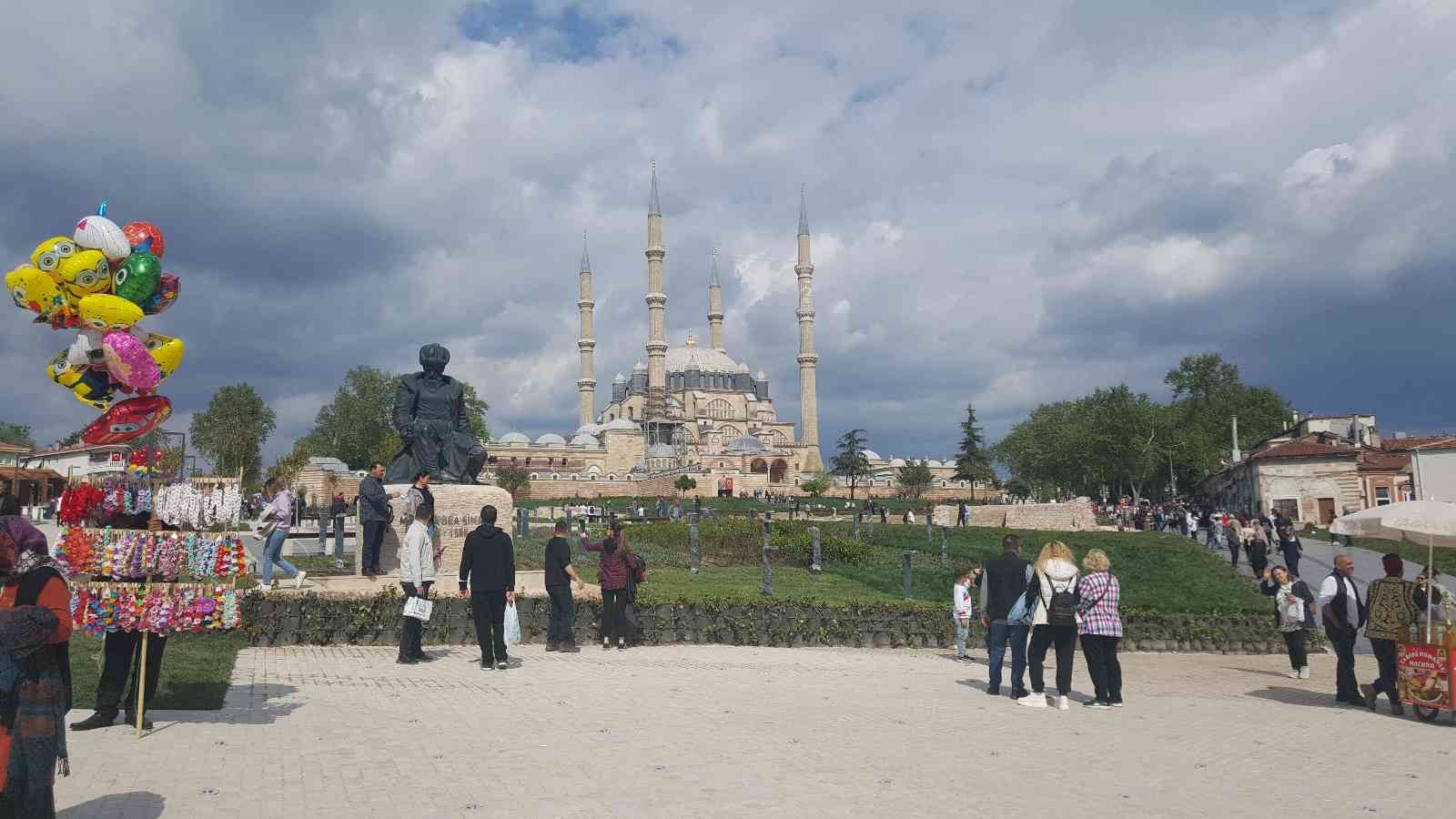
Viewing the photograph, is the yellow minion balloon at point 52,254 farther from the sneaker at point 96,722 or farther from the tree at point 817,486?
the tree at point 817,486

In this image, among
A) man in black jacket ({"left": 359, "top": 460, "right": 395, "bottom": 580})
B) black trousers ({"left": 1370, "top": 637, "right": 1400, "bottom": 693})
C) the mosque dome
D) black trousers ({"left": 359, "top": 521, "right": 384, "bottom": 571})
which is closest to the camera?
black trousers ({"left": 1370, "top": 637, "right": 1400, "bottom": 693})

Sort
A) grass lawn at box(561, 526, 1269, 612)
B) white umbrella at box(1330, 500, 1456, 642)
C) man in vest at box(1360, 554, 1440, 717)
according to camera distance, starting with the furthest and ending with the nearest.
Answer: grass lawn at box(561, 526, 1269, 612) → white umbrella at box(1330, 500, 1456, 642) → man in vest at box(1360, 554, 1440, 717)

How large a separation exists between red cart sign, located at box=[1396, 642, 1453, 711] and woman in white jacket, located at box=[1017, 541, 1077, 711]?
2.41m

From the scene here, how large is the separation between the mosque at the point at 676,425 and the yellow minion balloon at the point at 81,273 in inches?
2442

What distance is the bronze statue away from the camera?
12.9m

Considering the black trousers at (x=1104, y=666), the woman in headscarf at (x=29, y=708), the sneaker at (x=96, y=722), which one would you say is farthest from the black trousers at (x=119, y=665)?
the black trousers at (x=1104, y=666)

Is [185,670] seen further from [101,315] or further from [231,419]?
[231,419]

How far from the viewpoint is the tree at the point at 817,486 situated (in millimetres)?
66350

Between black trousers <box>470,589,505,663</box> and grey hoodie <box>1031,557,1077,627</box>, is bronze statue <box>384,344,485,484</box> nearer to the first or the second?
black trousers <box>470,589,505,663</box>

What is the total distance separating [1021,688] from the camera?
8.33m

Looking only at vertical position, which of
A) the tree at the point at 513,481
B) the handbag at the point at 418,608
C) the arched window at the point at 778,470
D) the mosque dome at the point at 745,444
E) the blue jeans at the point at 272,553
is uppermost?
the mosque dome at the point at 745,444

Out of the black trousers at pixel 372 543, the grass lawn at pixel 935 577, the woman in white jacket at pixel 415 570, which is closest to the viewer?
the woman in white jacket at pixel 415 570

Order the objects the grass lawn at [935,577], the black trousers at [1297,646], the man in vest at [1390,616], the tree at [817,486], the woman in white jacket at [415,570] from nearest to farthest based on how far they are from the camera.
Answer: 1. the man in vest at [1390,616]
2. the woman in white jacket at [415,570]
3. the black trousers at [1297,646]
4. the grass lawn at [935,577]
5. the tree at [817,486]

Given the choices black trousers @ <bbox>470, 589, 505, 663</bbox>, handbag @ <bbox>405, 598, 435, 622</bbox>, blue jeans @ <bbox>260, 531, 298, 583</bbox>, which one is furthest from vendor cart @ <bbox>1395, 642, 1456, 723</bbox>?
blue jeans @ <bbox>260, 531, 298, 583</bbox>
